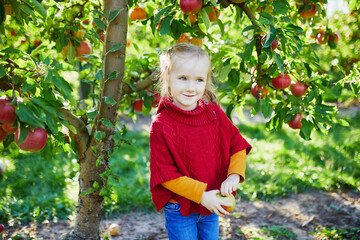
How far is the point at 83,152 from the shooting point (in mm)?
1784

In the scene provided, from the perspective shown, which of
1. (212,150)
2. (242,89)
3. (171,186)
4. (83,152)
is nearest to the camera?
(171,186)

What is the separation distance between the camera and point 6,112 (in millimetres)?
1043

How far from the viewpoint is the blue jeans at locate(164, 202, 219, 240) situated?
140cm

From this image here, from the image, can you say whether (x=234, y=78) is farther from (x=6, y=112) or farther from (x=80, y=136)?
(x=6, y=112)

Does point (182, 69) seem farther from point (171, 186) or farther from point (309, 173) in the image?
point (309, 173)

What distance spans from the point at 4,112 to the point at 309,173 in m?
2.81

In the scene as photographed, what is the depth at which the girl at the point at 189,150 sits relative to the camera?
1298 millimetres

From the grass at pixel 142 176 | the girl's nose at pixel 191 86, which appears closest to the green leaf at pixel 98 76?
the girl's nose at pixel 191 86

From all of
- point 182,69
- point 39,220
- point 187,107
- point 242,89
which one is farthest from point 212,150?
point 39,220

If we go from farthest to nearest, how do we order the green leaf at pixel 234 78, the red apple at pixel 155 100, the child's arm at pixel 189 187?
the red apple at pixel 155 100 → the green leaf at pixel 234 78 → the child's arm at pixel 189 187

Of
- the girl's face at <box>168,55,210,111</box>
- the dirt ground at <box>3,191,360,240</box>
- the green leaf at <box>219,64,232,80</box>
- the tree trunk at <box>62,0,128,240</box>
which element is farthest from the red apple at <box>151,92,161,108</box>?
the dirt ground at <box>3,191,360,240</box>

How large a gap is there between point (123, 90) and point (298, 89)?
97 centimetres

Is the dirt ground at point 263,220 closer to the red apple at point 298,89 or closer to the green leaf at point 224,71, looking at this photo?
the red apple at point 298,89

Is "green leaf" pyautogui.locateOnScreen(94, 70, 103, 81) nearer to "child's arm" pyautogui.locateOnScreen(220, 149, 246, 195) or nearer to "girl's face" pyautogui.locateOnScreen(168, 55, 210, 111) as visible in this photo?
"girl's face" pyautogui.locateOnScreen(168, 55, 210, 111)
